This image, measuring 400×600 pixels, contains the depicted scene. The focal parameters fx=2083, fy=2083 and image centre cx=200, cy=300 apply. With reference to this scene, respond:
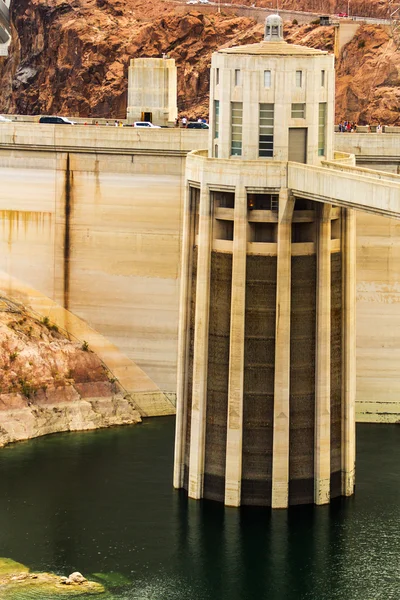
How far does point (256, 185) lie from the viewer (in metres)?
89.0

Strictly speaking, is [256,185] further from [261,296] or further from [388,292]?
[388,292]

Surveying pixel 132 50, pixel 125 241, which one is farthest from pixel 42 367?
pixel 132 50

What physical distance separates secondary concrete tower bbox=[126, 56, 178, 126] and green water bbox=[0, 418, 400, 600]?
80.7 feet

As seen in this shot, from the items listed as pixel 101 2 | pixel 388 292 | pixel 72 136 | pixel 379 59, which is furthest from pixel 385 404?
pixel 101 2

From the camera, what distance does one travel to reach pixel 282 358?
89.4 m

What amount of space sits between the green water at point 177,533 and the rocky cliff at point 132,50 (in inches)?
1436

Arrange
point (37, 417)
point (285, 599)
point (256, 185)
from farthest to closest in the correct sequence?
point (37, 417)
point (256, 185)
point (285, 599)

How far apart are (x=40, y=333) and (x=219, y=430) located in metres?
19.9

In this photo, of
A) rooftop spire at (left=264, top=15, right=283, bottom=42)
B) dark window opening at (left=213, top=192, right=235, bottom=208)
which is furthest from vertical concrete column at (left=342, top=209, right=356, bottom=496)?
rooftop spire at (left=264, top=15, right=283, bottom=42)

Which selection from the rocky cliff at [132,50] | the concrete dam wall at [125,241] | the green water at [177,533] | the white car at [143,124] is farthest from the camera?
the rocky cliff at [132,50]

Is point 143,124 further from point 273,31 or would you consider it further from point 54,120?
point 273,31

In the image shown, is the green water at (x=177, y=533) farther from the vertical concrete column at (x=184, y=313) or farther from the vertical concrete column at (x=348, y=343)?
the vertical concrete column at (x=184, y=313)

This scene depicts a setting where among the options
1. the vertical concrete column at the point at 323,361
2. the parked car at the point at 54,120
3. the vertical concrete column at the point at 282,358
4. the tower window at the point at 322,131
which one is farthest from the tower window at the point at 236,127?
the parked car at the point at 54,120

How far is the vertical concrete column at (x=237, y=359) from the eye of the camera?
3504 inches
